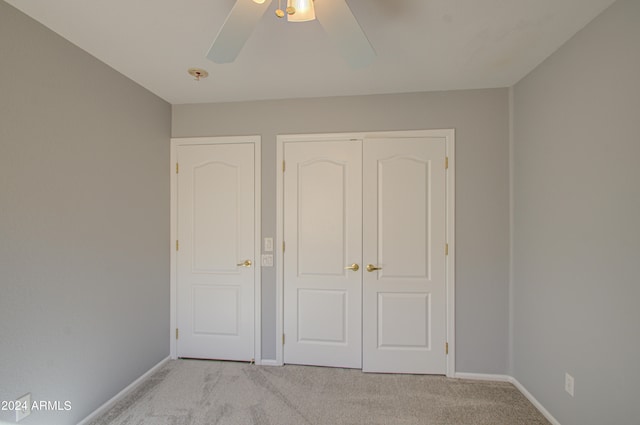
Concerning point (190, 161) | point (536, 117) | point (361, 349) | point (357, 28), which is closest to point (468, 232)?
point (536, 117)

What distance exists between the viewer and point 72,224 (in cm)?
173

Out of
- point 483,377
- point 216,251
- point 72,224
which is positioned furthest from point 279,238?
point 483,377

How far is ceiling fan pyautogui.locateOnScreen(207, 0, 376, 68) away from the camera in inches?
41.8

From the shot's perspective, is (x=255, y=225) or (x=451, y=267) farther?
(x=255, y=225)

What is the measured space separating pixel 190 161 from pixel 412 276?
2322 millimetres

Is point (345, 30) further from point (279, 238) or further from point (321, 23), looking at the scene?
point (279, 238)

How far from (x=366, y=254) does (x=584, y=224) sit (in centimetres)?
144

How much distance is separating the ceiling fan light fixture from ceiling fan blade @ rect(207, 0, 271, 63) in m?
0.10

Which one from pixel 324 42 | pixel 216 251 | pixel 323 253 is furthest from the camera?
pixel 216 251

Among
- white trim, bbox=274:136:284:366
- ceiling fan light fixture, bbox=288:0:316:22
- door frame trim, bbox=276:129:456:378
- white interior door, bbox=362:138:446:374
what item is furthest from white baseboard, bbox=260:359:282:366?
ceiling fan light fixture, bbox=288:0:316:22

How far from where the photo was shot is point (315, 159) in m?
2.51

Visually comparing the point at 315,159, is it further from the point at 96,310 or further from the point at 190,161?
the point at 96,310

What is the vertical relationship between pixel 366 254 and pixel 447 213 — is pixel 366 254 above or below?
below

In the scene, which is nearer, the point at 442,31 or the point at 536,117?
the point at 442,31
